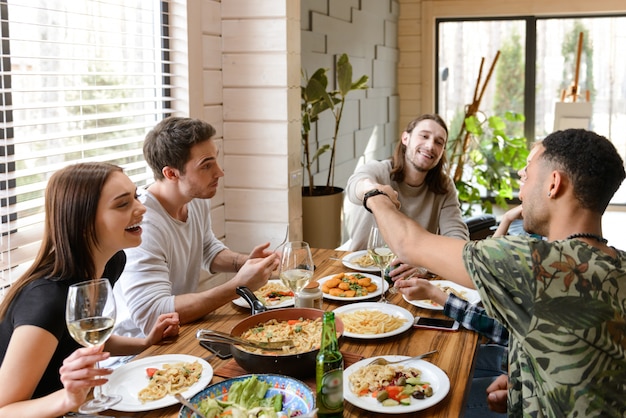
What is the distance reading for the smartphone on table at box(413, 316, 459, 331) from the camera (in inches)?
76.2

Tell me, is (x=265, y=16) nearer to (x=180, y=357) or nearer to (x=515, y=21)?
(x=180, y=357)

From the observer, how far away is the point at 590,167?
1466 mm

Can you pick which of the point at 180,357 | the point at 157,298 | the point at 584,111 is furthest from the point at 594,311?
the point at 584,111

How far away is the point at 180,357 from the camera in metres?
1.69

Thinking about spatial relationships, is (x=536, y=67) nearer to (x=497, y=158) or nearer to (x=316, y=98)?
(x=497, y=158)

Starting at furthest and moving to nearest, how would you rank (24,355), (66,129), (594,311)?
(66,129), (24,355), (594,311)

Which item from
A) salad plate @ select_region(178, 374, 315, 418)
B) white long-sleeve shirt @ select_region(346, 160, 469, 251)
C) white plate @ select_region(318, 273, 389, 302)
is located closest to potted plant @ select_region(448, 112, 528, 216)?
white long-sleeve shirt @ select_region(346, 160, 469, 251)

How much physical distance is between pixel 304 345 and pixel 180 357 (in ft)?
1.03

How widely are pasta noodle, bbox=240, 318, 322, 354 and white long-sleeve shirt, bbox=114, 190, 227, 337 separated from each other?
1.37 ft

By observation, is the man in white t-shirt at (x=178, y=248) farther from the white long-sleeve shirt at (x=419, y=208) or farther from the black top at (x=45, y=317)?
the white long-sleeve shirt at (x=419, y=208)

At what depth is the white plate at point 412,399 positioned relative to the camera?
55.8 inches

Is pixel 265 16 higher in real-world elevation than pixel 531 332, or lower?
higher

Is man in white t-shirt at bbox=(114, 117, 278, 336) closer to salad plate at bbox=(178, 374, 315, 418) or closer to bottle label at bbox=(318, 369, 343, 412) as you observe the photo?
salad plate at bbox=(178, 374, 315, 418)

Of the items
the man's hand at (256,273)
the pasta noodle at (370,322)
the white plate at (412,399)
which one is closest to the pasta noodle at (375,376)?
the white plate at (412,399)
